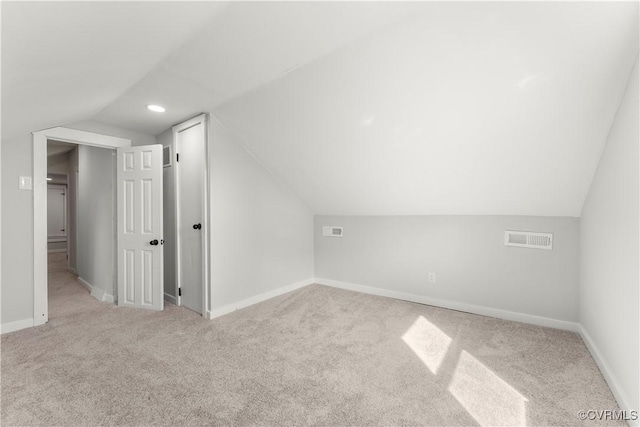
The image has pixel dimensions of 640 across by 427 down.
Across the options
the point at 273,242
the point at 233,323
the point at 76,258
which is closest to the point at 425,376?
the point at 233,323

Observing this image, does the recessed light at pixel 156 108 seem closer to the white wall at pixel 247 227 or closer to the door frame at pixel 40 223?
the white wall at pixel 247 227

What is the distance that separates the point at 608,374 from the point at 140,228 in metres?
4.47

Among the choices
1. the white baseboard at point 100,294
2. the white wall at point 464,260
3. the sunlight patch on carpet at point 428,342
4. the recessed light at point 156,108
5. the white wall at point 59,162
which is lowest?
the sunlight patch on carpet at point 428,342

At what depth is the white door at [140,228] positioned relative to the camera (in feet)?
10.8

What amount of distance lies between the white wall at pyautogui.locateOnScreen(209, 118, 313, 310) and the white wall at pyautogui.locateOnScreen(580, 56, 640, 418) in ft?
10.5

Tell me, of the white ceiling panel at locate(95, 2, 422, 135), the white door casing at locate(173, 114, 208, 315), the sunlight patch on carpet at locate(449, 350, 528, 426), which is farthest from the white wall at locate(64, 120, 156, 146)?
the sunlight patch on carpet at locate(449, 350, 528, 426)

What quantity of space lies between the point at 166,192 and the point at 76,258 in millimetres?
2829

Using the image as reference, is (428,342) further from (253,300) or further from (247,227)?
(247,227)

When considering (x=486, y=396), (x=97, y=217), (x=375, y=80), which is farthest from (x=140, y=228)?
(x=486, y=396)

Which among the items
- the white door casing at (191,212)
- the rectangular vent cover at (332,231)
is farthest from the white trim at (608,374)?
the white door casing at (191,212)

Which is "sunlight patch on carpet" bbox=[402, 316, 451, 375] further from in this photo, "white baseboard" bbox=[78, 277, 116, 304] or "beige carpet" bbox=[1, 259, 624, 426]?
"white baseboard" bbox=[78, 277, 116, 304]

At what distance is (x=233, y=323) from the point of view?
286 centimetres

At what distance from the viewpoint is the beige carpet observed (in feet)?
5.20

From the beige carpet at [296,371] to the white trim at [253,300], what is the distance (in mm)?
114
